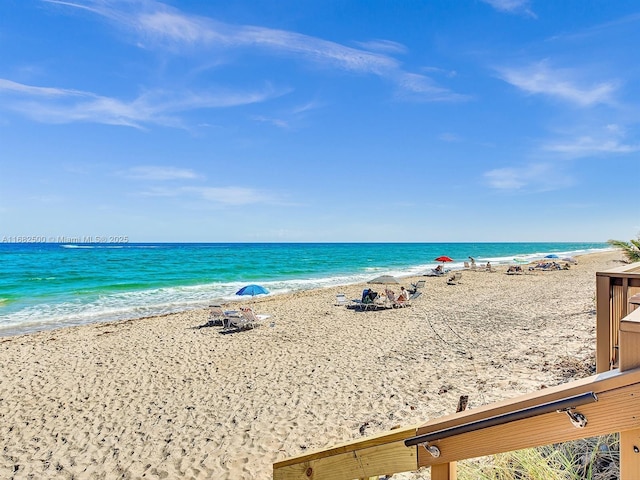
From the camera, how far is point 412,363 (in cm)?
835

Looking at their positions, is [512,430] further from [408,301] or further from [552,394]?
[408,301]

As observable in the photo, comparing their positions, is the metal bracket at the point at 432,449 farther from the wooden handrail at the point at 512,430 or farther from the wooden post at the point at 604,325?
the wooden post at the point at 604,325

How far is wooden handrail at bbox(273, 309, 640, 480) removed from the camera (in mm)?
936

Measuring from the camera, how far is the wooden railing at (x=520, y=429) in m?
0.94

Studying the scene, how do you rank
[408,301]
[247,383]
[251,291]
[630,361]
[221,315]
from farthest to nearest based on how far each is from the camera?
1. [251,291]
2. [408,301]
3. [221,315]
4. [247,383]
5. [630,361]

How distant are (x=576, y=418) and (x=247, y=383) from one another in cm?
750

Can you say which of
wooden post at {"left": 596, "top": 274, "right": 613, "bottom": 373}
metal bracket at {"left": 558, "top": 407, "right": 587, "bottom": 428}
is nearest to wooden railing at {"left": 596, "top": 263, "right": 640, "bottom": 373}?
wooden post at {"left": 596, "top": 274, "right": 613, "bottom": 373}

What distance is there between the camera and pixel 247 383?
7.84 m

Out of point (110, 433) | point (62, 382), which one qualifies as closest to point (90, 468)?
point (110, 433)

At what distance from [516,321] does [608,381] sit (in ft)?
40.6

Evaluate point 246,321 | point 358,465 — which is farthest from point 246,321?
point 358,465

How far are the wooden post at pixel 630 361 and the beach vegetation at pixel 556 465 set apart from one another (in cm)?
230

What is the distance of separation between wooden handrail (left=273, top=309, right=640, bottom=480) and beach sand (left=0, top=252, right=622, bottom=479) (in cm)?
387

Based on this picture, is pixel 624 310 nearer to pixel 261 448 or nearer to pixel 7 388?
pixel 261 448
